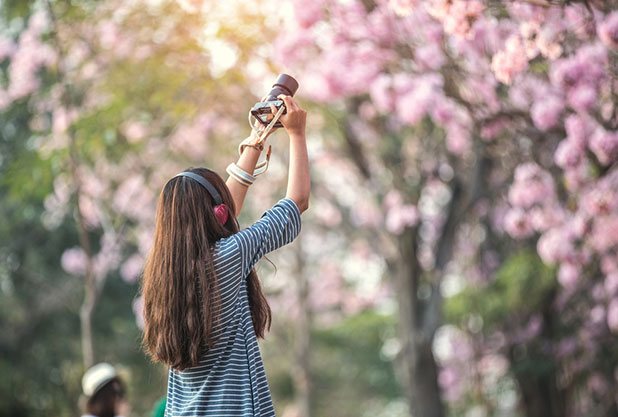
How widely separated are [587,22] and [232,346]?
3.24 m

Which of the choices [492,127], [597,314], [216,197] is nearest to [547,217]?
[492,127]

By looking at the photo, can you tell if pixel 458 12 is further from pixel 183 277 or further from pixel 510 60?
pixel 183 277

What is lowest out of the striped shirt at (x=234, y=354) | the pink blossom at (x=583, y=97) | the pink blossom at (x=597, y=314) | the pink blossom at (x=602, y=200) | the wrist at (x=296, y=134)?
the pink blossom at (x=597, y=314)

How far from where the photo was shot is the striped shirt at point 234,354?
191cm

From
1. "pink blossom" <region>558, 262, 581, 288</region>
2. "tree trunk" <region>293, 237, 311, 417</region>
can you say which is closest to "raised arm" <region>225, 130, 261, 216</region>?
"pink blossom" <region>558, 262, 581, 288</region>

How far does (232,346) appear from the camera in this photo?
76.7 inches

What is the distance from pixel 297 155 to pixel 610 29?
8.54 feet

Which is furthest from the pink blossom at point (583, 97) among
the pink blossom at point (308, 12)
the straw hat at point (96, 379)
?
the straw hat at point (96, 379)

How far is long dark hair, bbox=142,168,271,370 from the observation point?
6.29ft

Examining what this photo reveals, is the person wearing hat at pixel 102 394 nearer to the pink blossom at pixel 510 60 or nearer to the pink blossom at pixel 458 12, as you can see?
the pink blossom at pixel 458 12

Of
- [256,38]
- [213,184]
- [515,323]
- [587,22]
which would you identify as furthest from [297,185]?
[515,323]

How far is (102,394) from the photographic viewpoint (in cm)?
384

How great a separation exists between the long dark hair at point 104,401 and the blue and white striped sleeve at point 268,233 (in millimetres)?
2145

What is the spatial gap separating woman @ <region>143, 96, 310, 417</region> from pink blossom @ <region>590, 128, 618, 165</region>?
344 cm
